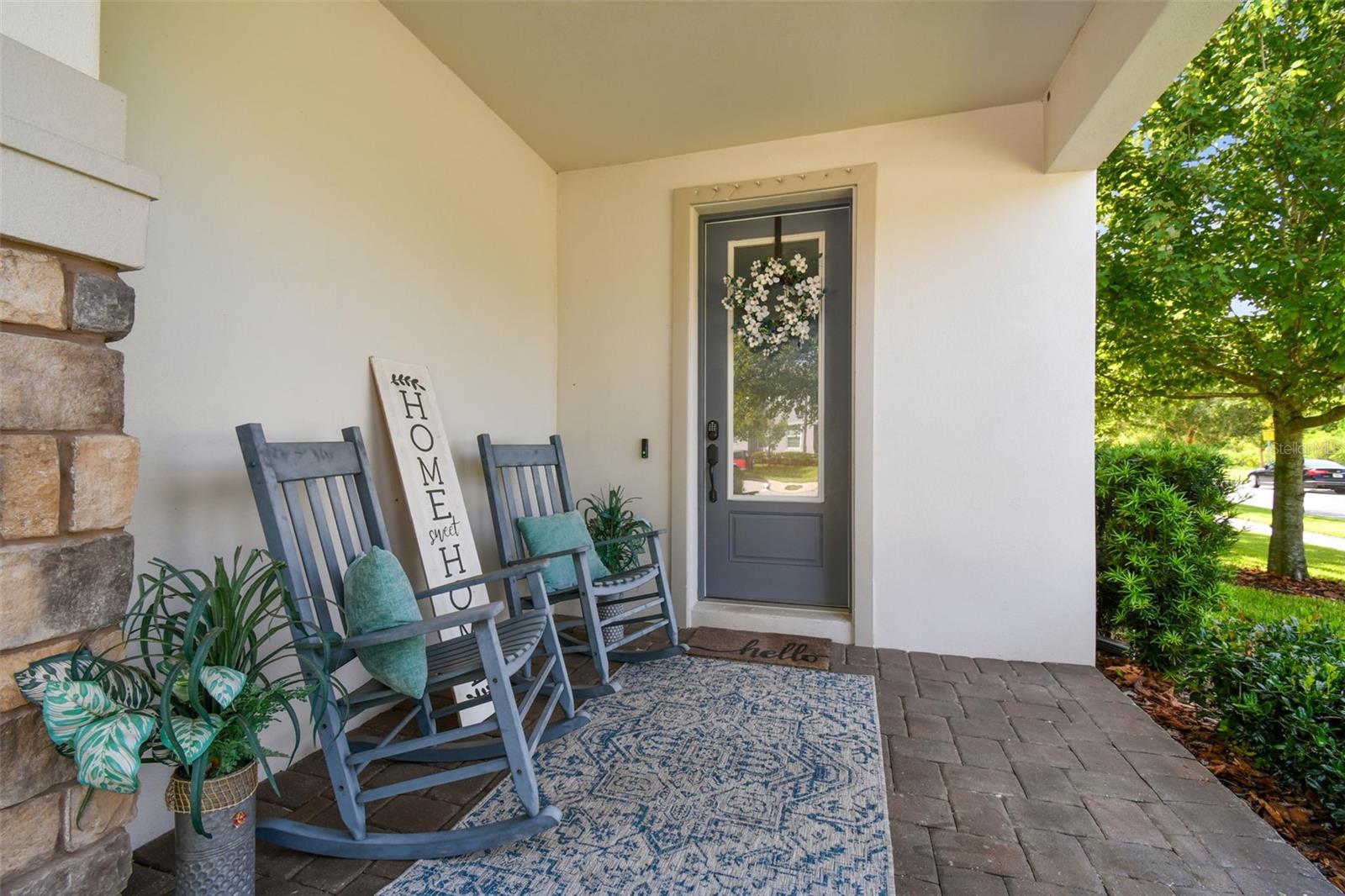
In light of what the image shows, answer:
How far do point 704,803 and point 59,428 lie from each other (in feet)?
5.91

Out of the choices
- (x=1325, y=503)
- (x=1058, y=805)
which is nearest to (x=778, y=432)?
(x=1058, y=805)

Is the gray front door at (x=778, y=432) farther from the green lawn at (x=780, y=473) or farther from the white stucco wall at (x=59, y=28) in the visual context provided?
the white stucco wall at (x=59, y=28)

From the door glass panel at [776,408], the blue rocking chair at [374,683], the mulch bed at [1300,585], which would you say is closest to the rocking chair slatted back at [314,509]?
the blue rocking chair at [374,683]

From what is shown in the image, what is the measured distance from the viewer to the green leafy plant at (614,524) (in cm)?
333

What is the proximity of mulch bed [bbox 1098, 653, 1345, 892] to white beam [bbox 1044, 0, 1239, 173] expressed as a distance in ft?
7.99

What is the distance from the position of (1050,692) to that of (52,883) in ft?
10.7

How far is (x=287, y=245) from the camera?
2.08 metres

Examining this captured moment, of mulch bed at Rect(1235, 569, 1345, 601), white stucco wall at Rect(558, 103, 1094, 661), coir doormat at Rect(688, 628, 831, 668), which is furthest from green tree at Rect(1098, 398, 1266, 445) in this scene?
coir doormat at Rect(688, 628, 831, 668)

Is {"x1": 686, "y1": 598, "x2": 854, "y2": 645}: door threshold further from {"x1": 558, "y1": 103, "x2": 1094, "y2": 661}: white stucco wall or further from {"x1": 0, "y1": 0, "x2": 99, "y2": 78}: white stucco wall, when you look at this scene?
{"x1": 0, "y1": 0, "x2": 99, "y2": 78}: white stucco wall

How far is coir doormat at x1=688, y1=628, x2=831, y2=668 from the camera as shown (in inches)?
119

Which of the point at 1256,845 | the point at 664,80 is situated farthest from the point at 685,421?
the point at 1256,845

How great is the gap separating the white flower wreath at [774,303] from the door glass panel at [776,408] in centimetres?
4

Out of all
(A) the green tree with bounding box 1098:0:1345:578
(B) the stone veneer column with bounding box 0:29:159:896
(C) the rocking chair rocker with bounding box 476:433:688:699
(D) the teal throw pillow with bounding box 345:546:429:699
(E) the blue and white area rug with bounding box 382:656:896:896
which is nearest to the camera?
(B) the stone veneer column with bounding box 0:29:159:896

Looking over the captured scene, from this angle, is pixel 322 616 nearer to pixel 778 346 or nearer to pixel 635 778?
pixel 635 778
